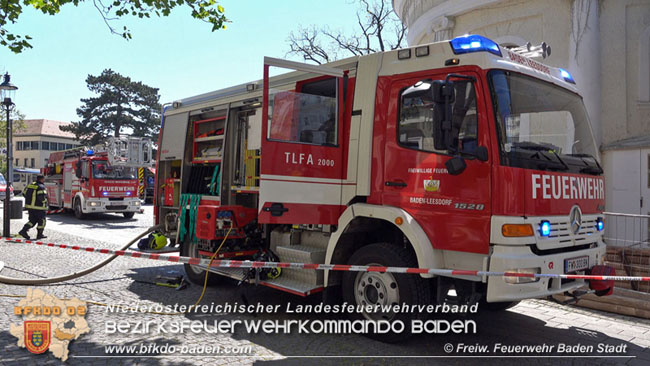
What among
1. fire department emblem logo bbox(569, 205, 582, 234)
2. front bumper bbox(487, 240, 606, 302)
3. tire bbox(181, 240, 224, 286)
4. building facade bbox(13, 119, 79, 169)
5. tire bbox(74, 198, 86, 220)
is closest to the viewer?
front bumper bbox(487, 240, 606, 302)

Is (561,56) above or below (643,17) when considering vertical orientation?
below

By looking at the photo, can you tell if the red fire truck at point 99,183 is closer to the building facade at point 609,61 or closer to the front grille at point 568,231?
the building facade at point 609,61

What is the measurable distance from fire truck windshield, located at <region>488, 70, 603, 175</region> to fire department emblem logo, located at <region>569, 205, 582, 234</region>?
1.25ft

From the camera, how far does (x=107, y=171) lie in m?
18.4

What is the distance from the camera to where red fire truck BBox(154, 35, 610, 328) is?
4.34 metres

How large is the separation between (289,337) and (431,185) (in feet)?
7.05

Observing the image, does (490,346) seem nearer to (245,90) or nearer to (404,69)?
(404,69)

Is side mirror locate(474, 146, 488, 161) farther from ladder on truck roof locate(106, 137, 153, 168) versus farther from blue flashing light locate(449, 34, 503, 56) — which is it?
ladder on truck roof locate(106, 137, 153, 168)

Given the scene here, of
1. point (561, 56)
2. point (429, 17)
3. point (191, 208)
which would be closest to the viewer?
point (191, 208)

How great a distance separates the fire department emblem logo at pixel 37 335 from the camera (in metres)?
4.61

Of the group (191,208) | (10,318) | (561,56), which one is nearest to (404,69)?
(191,208)

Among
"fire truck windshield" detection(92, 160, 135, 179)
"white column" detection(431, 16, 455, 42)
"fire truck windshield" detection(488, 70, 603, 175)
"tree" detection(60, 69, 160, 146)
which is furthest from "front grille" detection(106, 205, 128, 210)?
"tree" detection(60, 69, 160, 146)

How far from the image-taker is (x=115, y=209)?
1869 centimetres

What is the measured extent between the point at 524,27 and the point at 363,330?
8998 millimetres
